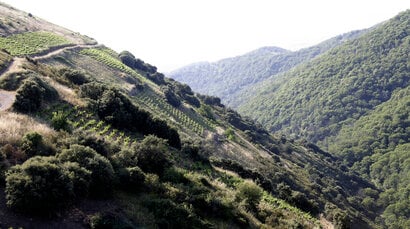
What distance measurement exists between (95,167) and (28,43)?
6006cm

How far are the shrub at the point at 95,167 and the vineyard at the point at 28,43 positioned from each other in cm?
4347

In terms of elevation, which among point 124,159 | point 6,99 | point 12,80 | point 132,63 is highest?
point 132,63

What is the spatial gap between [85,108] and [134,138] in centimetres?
564

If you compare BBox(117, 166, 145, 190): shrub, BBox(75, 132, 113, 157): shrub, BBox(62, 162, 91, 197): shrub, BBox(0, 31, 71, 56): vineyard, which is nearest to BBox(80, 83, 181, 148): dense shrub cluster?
BBox(75, 132, 113, 157): shrub

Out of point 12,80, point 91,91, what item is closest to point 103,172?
point 12,80

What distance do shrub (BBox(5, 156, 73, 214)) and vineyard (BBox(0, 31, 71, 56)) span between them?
150 ft

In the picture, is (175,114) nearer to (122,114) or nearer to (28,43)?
(28,43)

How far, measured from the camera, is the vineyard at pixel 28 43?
57.2m

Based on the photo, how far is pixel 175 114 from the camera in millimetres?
Answer: 70188

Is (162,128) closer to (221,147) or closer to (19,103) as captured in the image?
(19,103)

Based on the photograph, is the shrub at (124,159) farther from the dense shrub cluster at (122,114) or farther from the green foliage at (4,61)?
the green foliage at (4,61)

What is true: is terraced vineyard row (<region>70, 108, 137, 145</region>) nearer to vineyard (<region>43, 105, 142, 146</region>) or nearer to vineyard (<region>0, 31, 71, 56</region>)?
vineyard (<region>43, 105, 142, 146</region>)

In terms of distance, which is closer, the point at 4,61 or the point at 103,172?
the point at 103,172

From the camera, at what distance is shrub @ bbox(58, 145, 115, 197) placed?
51.5 feet
